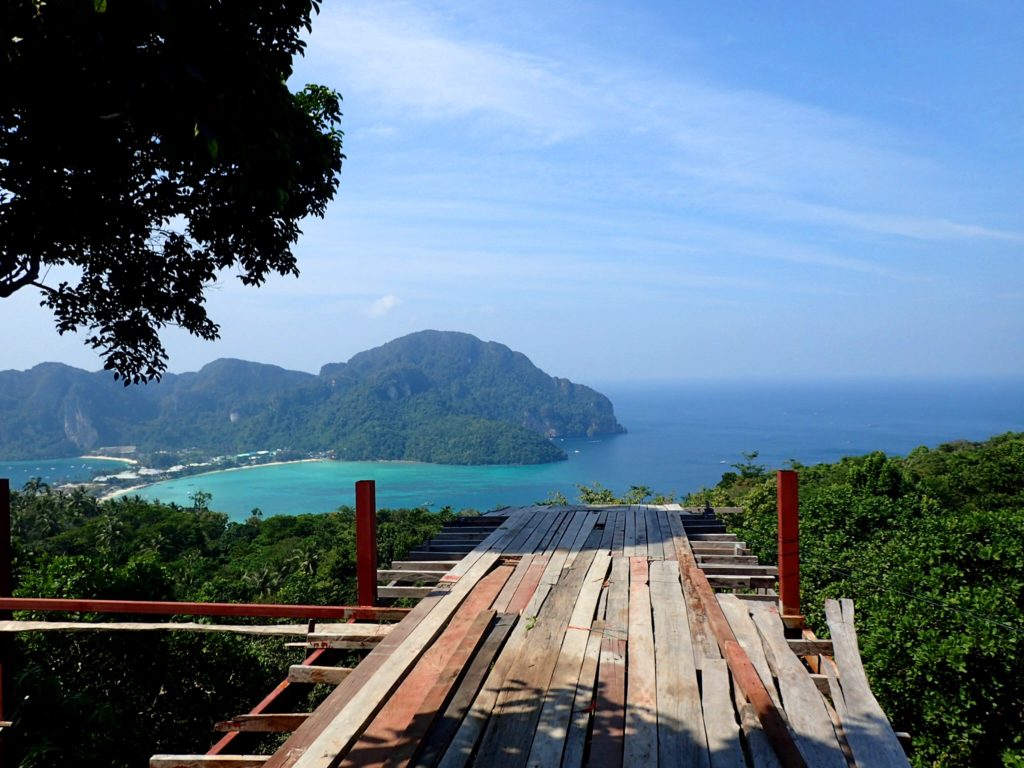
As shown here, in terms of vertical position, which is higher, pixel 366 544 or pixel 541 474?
pixel 366 544

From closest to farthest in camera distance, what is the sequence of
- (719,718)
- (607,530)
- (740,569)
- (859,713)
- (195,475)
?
1. (719,718)
2. (859,713)
3. (740,569)
4. (607,530)
5. (195,475)

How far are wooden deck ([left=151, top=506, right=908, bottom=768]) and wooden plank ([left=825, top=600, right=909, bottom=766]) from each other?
0.4 inches

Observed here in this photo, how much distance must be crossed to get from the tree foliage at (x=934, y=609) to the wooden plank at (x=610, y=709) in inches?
206

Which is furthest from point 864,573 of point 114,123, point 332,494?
point 332,494

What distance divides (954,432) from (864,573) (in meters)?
202

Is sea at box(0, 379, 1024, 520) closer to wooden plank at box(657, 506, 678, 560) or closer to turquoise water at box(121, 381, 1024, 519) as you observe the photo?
turquoise water at box(121, 381, 1024, 519)

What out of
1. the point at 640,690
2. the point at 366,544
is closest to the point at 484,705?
the point at 640,690

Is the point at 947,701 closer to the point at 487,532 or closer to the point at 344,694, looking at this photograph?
the point at 487,532

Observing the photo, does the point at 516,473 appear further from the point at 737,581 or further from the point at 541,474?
the point at 737,581

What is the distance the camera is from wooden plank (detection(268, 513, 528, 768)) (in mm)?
2914

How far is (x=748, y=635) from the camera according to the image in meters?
4.53

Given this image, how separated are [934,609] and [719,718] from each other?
926cm

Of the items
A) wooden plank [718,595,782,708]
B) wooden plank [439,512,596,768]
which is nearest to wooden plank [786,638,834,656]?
wooden plank [718,595,782,708]

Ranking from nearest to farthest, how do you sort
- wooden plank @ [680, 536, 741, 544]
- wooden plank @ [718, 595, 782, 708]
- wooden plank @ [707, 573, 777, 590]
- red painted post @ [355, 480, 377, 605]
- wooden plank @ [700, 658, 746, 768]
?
1. wooden plank @ [700, 658, 746, 768]
2. wooden plank @ [718, 595, 782, 708]
3. red painted post @ [355, 480, 377, 605]
4. wooden plank @ [707, 573, 777, 590]
5. wooden plank @ [680, 536, 741, 544]
